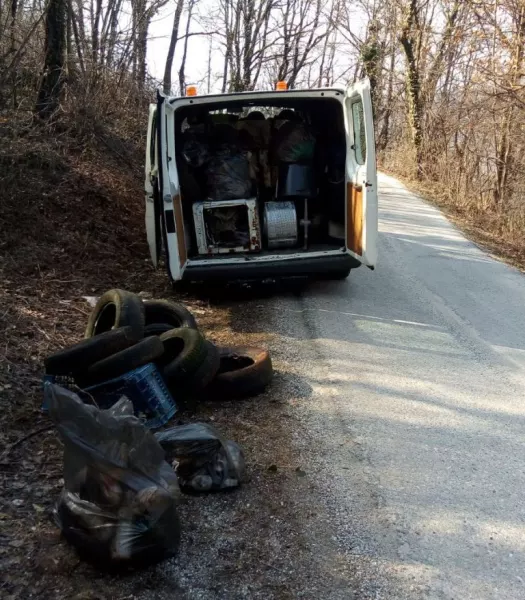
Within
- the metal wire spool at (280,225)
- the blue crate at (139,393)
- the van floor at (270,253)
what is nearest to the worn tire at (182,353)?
the blue crate at (139,393)

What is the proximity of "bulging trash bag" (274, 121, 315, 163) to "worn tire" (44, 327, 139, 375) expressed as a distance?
4190mm

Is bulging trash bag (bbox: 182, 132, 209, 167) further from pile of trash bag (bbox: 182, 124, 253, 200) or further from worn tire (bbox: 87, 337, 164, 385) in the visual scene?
worn tire (bbox: 87, 337, 164, 385)

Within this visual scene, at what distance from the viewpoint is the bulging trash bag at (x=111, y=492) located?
2.69 m

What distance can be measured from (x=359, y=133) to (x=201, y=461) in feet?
14.7

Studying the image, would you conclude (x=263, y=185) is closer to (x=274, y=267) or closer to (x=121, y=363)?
(x=274, y=267)

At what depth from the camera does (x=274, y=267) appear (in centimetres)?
666

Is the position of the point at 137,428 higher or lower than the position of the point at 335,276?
higher

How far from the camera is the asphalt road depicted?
2.92 m

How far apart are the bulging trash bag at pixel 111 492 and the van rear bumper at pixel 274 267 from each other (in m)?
3.87

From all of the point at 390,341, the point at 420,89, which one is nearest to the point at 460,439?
the point at 390,341

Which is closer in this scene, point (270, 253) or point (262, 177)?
point (270, 253)

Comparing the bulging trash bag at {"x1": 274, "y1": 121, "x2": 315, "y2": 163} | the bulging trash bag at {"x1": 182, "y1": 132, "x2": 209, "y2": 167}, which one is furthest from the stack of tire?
the bulging trash bag at {"x1": 274, "y1": 121, "x2": 315, "y2": 163}

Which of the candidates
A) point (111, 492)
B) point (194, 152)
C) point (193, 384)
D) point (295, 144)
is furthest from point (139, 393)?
point (295, 144)

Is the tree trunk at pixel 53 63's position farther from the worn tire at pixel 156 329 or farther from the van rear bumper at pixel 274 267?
the worn tire at pixel 156 329
